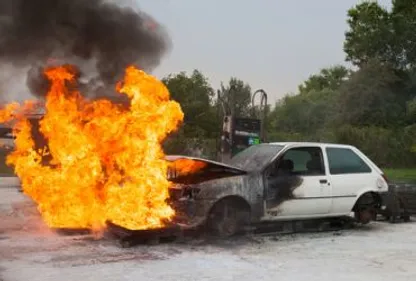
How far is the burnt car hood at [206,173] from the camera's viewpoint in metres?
8.50

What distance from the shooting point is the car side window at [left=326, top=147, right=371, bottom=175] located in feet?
30.6

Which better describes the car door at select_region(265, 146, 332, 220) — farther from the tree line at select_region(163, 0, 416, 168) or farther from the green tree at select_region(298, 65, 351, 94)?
the green tree at select_region(298, 65, 351, 94)

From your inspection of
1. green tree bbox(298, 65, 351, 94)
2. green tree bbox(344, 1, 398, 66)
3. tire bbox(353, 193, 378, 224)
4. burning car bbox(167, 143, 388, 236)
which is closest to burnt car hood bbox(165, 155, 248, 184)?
burning car bbox(167, 143, 388, 236)

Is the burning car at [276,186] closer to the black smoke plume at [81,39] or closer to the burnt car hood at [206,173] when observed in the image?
the burnt car hood at [206,173]

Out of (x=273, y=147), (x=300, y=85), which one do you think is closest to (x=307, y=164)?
(x=273, y=147)

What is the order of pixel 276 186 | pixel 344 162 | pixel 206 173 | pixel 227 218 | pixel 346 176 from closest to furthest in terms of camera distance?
pixel 227 218 → pixel 276 186 → pixel 206 173 → pixel 346 176 → pixel 344 162

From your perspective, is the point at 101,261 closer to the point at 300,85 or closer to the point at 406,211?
the point at 406,211

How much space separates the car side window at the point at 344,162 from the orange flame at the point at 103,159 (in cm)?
285

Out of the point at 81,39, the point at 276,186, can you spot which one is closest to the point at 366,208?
the point at 276,186

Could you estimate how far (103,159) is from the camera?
339 inches

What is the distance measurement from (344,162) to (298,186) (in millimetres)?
1276

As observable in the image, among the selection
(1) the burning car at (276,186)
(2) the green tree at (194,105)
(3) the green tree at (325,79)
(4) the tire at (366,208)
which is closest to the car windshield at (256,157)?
(1) the burning car at (276,186)

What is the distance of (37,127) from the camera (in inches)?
383

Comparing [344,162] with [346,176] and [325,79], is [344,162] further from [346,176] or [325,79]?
[325,79]
